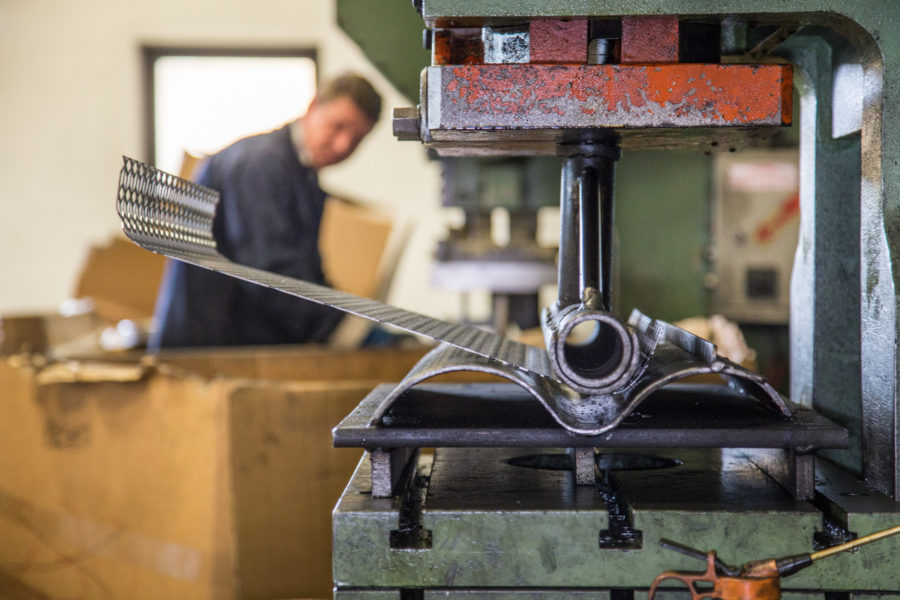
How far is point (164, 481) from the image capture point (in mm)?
1671

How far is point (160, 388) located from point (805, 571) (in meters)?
1.36

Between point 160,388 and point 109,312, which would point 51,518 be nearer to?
point 160,388

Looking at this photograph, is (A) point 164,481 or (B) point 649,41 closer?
(B) point 649,41

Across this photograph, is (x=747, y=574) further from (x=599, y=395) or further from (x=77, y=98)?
(x=77, y=98)

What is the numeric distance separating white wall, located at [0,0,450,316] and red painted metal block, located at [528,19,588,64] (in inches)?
119

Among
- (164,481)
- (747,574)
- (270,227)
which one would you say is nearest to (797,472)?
(747,574)

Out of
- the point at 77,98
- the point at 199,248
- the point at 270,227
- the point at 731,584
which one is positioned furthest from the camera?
the point at 77,98

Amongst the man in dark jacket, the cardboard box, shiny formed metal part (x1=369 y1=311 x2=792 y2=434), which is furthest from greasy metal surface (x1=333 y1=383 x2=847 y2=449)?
the man in dark jacket

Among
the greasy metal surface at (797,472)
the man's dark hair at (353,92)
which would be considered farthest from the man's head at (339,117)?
the greasy metal surface at (797,472)

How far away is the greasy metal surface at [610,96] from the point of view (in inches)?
27.1

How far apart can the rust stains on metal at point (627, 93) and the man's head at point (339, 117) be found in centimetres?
153

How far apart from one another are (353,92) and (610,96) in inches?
61.5

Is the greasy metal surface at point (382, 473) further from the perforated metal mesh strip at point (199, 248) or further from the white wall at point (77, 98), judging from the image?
the white wall at point (77, 98)

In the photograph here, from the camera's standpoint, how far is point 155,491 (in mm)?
1675
